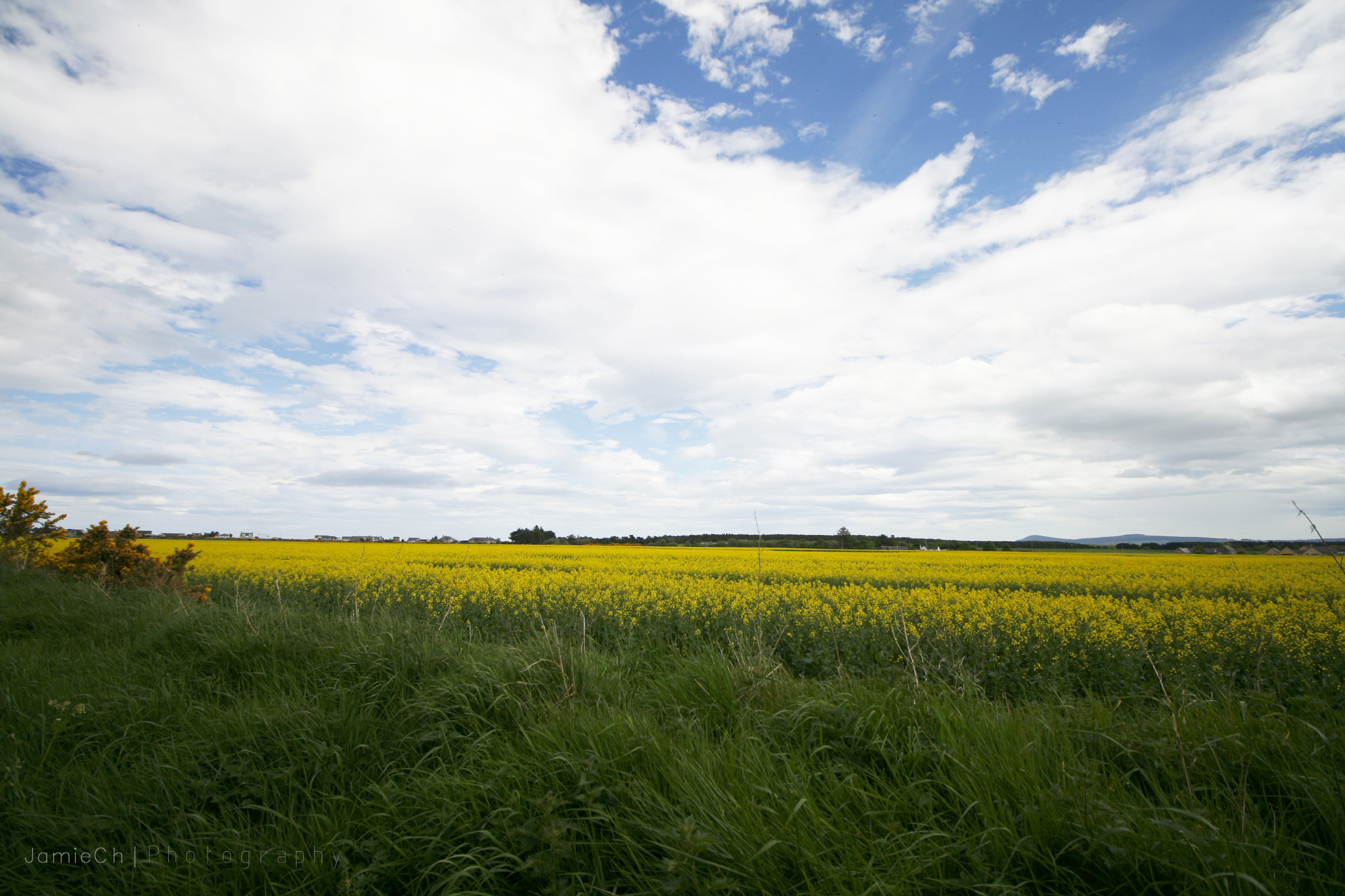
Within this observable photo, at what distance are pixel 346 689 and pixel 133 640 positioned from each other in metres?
3.66

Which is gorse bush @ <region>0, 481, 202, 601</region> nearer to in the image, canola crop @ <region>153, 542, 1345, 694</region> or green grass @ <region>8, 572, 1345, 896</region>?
canola crop @ <region>153, 542, 1345, 694</region>

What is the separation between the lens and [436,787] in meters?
2.68

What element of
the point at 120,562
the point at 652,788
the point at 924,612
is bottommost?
the point at 652,788

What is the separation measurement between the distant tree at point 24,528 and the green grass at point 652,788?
12008mm

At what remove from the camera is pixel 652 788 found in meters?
2.40

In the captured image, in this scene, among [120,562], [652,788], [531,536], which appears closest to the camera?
[652,788]

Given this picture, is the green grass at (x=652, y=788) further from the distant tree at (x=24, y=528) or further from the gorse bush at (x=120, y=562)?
the distant tree at (x=24, y=528)

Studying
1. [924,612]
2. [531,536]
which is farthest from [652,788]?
[531,536]

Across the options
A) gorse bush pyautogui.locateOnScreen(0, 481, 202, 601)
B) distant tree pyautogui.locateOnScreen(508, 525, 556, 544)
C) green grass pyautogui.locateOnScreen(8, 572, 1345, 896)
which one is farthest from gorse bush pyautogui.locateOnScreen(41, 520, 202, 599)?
distant tree pyautogui.locateOnScreen(508, 525, 556, 544)

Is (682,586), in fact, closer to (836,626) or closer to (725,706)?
(836,626)

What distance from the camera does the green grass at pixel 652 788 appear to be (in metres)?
1.93

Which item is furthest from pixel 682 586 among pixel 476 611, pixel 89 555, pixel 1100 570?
pixel 1100 570

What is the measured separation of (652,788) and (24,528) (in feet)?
56.9

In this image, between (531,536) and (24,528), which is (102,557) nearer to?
(24,528)
